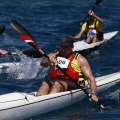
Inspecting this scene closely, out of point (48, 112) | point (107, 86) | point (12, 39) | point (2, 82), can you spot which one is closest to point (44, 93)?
point (48, 112)

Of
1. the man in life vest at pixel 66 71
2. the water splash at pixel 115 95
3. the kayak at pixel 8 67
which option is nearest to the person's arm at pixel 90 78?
the man in life vest at pixel 66 71

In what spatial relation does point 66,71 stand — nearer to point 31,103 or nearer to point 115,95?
point 31,103

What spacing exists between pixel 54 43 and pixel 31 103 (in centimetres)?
740

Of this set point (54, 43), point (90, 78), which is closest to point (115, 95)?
point (90, 78)

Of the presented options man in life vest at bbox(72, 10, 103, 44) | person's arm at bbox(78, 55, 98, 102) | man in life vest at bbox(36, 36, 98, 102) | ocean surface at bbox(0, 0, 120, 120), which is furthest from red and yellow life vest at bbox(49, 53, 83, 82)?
man in life vest at bbox(72, 10, 103, 44)

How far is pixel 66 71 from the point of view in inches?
412

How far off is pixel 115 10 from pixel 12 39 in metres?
6.19

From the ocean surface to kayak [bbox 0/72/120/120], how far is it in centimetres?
12

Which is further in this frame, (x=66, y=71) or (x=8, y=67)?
(x=8, y=67)

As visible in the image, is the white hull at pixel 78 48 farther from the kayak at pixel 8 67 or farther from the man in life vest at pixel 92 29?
the man in life vest at pixel 92 29

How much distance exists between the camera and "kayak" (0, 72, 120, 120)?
9.66 metres

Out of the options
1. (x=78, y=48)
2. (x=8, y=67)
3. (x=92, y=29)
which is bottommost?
(x=8, y=67)

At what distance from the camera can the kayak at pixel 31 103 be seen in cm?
966

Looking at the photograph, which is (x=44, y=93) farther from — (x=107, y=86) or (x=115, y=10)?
(x=115, y=10)
